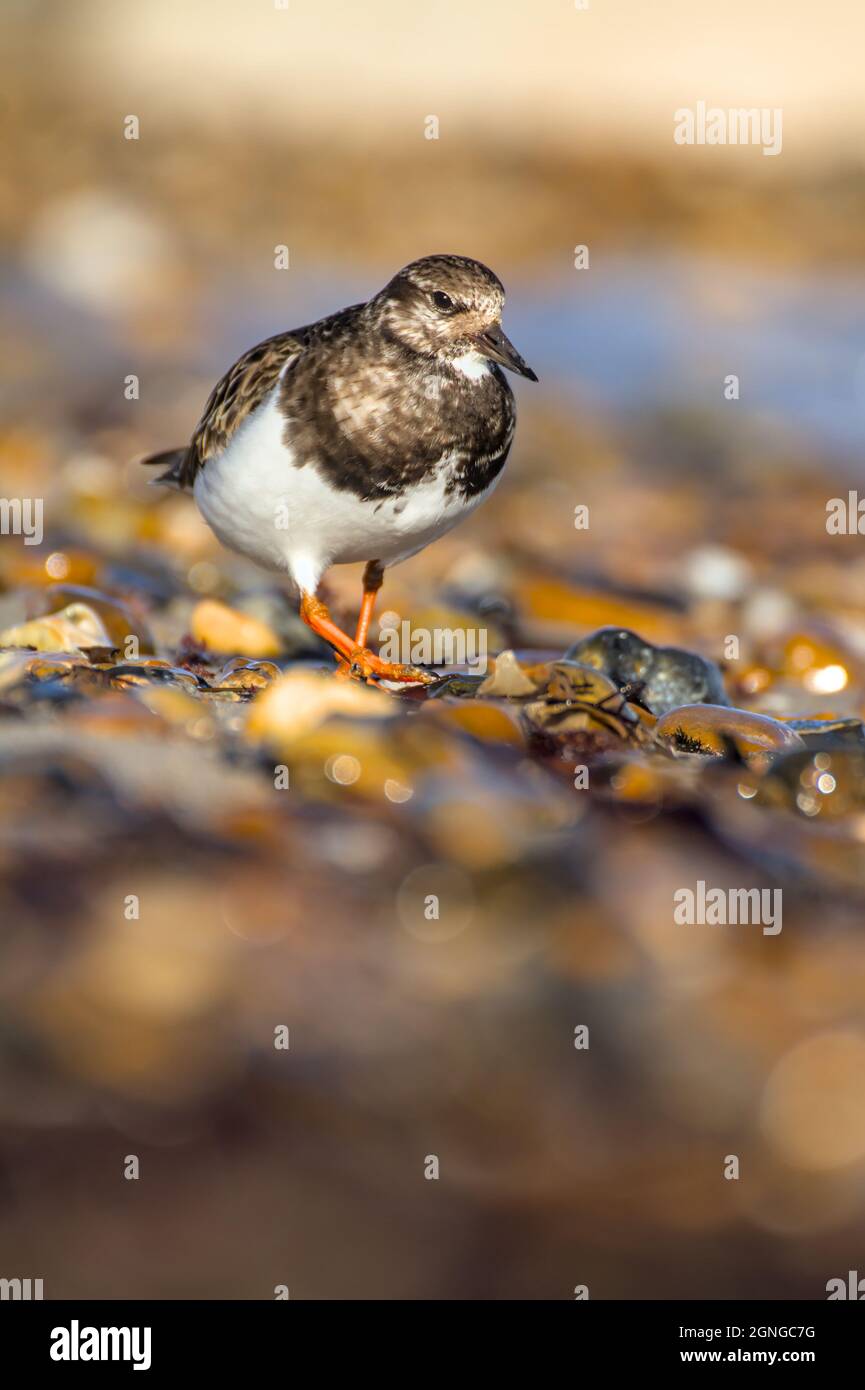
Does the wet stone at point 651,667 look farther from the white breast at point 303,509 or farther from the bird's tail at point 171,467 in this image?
the bird's tail at point 171,467

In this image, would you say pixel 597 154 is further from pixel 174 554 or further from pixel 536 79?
pixel 174 554

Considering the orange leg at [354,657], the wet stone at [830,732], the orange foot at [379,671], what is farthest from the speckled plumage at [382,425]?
the wet stone at [830,732]

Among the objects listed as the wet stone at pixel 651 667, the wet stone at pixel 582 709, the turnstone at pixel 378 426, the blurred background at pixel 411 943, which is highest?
the turnstone at pixel 378 426

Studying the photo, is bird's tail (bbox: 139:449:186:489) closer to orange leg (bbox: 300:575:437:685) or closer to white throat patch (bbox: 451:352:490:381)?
orange leg (bbox: 300:575:437:685)

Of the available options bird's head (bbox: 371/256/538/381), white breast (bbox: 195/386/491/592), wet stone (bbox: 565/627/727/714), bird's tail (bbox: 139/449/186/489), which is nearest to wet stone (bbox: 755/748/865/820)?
wet stone (bbox: 565/627/727/714)

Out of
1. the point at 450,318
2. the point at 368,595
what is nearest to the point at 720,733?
the point at 450,318
